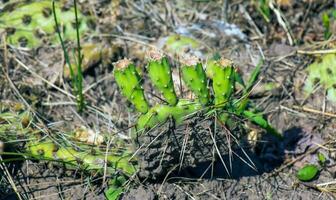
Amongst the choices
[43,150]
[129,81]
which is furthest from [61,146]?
[129,81]

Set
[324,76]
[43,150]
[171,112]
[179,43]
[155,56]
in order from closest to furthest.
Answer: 1. [155,56]
2. [171,112]
3. [43,150]
4. [324,76]
5. [179,43]

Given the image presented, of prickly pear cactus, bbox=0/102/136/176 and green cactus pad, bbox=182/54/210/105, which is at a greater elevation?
green cactus pad, bbox=182/54/210/105

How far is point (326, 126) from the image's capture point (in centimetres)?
310

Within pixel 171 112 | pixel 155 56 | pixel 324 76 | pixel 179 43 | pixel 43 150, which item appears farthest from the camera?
pixel 179 43

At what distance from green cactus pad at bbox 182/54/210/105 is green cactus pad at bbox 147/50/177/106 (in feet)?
0.23

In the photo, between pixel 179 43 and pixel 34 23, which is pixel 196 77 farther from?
pixel 34 23

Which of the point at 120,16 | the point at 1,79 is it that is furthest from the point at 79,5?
the point at 1,79

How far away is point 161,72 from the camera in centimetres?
225

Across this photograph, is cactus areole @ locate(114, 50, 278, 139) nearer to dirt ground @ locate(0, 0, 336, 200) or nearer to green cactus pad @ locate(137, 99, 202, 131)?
green cactus pad @ locate(137, 99, 202, 131)

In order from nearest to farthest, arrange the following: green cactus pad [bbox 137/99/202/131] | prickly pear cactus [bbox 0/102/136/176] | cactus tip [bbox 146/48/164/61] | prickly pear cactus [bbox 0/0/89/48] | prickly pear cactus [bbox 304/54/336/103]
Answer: cactus tip [bbox 146/48/164/61]
green cactus pad [bbox 137/99/202/131]
prickly pear cactus [bbox 0/102/136/176]
prickly pear cactus [bbox 304/54/336/103]
prickly pear cactus [bbox 0/0/89/48]

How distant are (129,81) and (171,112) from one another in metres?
0.23

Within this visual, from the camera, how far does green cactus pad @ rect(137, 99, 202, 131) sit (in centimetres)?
236

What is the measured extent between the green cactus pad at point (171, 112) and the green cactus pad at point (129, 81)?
55mm

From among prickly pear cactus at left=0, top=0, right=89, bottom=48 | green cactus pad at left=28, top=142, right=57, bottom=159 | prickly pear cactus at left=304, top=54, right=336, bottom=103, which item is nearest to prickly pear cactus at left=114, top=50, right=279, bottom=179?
green cactus pad at left=28, top=142, right=57, bottom=159
